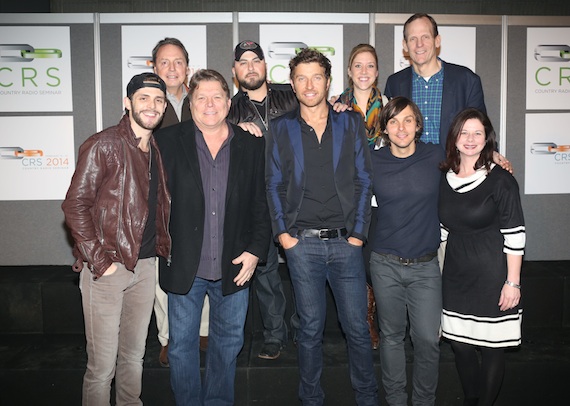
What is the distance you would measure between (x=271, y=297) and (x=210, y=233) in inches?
37.0

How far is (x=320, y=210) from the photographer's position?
259 centimetres

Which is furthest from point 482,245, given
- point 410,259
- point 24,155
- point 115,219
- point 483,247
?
point 24,155

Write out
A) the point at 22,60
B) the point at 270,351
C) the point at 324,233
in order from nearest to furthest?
the point at 324,233 < the point at 270,351 < the point at 22,60

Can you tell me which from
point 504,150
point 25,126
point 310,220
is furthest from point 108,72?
point 504,150

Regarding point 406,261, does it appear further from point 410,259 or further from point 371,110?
point 371,110

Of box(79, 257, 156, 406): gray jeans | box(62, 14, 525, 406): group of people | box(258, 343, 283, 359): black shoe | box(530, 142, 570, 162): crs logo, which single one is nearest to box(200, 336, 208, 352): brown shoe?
box(258, 343, 283, 359): black shoe

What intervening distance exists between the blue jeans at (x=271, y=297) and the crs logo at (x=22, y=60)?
257cm

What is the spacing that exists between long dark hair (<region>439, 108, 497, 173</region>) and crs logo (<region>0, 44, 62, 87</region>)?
338 centimetres

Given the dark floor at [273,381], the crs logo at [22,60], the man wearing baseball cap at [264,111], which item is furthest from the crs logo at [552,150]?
the crs logo at [22,60]

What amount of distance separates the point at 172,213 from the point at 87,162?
1.49 feet

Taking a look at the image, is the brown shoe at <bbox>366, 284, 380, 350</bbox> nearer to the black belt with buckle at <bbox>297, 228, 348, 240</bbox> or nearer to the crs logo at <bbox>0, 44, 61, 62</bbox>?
the black belt with buckle at <bbox>297, 228, 348, 240</bbox>

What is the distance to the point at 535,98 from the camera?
178 inches

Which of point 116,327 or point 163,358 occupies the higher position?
point 116,327

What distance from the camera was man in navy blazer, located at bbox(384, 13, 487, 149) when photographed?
3.09 meters
